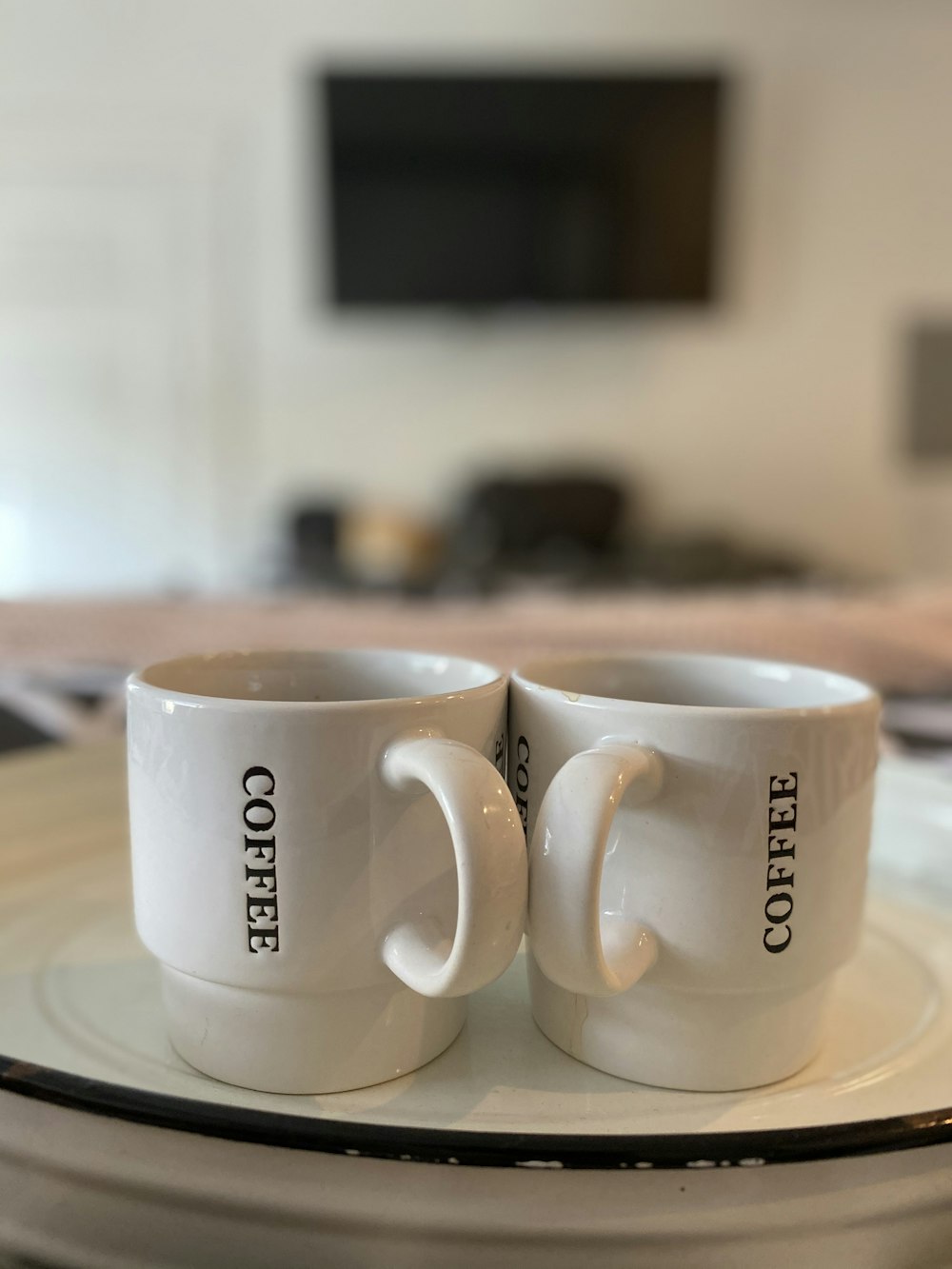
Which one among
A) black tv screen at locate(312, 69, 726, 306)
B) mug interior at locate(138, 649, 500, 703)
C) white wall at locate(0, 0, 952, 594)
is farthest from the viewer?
white wall at locate(0, 0, 952, 594)

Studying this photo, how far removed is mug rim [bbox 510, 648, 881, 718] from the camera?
1.03 feet

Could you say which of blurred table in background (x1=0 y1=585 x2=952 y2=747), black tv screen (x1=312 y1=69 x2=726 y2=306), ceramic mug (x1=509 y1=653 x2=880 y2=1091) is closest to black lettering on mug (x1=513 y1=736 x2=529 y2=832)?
ceramic mug (x1=509 y1=653 x2=880 y2=1091)

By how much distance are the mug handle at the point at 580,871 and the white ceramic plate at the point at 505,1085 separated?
4 centimetres

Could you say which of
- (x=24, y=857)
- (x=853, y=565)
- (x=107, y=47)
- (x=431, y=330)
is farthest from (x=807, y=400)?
(x=24, y=857)

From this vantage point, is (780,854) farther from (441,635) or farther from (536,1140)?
(441,635)

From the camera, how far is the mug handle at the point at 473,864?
283mm

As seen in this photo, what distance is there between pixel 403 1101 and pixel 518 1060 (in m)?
0.04

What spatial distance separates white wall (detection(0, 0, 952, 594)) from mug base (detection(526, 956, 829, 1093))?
8.95 ft

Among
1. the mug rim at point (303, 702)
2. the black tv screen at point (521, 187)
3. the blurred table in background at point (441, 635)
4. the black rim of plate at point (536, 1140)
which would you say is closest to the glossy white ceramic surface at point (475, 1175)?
the black rim of plate at point (536, 1140)

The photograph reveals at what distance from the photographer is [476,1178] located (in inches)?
10.8

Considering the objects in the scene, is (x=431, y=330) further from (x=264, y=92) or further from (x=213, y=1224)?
(x=213, y=1224)

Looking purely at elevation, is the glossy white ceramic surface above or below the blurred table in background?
below

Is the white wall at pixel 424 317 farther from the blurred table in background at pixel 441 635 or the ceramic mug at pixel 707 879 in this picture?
the ceramic mug at pixel 707 879

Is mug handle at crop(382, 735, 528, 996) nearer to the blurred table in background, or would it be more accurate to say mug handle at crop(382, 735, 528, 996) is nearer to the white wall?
the blurred table in background
